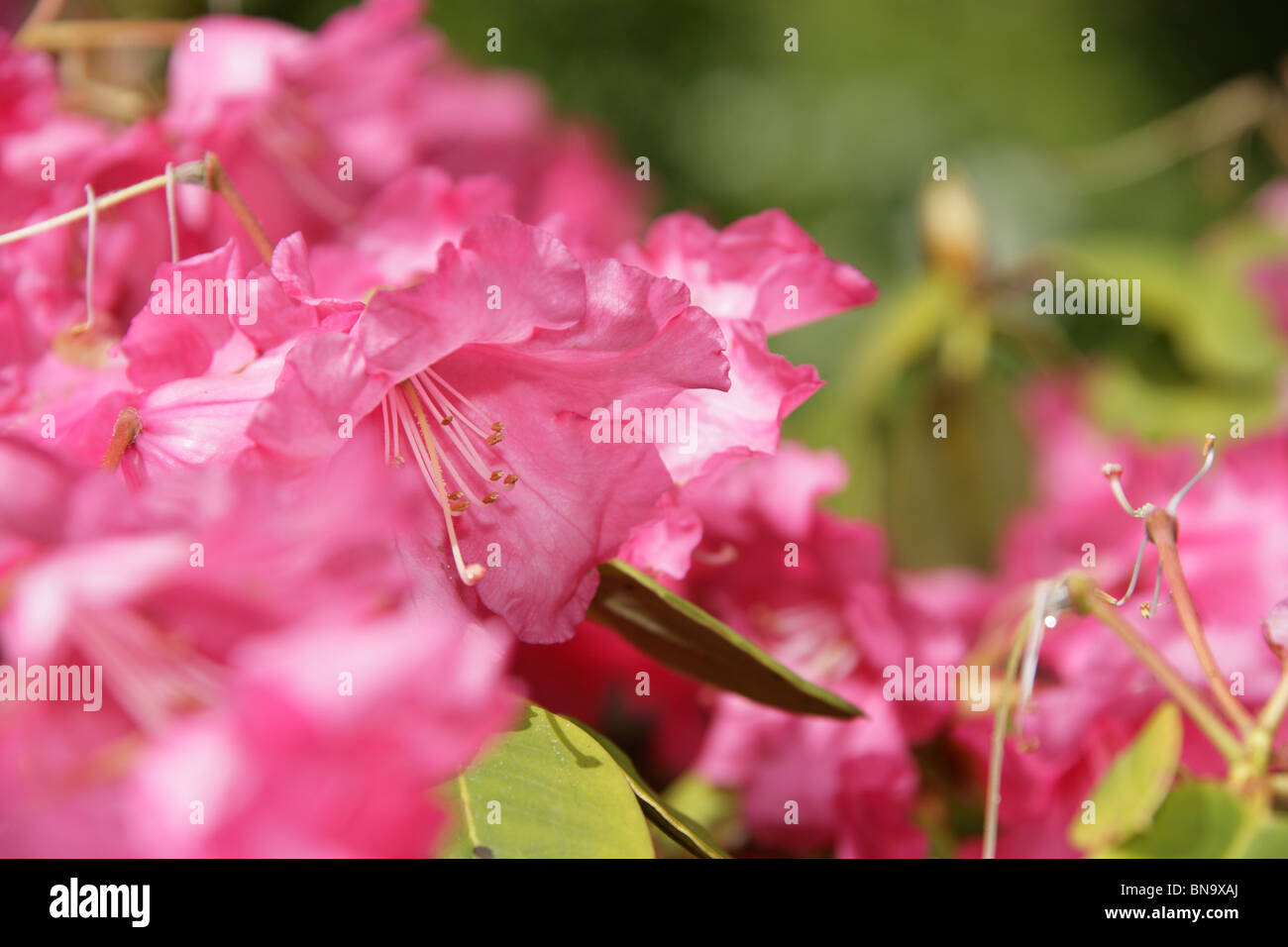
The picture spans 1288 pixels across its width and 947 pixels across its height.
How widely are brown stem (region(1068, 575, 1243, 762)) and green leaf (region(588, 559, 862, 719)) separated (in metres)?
0.12

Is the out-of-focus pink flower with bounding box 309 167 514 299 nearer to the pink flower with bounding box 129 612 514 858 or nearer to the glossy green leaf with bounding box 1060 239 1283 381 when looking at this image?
the pink flower with bounding box 129 612 514 858

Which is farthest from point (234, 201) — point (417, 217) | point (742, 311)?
point (742, 311)

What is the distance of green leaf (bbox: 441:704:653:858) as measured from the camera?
1.43ft

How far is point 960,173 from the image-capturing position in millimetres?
1258

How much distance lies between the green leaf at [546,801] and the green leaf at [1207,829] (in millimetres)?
229

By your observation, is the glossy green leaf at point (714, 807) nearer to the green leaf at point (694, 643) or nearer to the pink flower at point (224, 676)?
the green leaf at point (694, 643)

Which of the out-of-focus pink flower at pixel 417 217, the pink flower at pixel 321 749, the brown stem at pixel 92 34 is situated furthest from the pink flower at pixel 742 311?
the brown stem at pixel 92 34

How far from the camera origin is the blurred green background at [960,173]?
1.02 meters

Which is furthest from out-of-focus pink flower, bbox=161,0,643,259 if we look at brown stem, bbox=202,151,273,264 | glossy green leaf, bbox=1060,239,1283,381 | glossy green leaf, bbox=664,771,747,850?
glossy green leaf, bbox=1060,239,1283,381

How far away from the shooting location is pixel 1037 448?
3.49 ft
